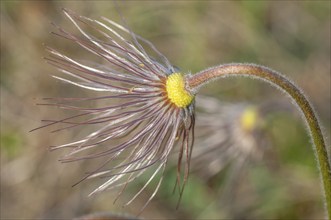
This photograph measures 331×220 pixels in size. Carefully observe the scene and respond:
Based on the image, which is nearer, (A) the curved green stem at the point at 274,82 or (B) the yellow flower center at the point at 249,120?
(A) the curved green stem at the point at 274,82

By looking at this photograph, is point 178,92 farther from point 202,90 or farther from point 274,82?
point 202,90

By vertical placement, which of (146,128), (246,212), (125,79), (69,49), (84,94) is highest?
(69,49)

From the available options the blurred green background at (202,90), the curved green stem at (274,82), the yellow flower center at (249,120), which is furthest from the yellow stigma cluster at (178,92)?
the blurred green background at (202,90)

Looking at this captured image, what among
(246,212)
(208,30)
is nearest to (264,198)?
(246,212)

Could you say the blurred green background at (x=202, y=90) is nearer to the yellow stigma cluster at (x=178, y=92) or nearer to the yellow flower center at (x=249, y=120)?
the yellow flower center at (x=249, y=120)

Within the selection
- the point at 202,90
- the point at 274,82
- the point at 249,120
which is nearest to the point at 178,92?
the point at 274,82

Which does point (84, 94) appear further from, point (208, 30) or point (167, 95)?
point (167, 95)

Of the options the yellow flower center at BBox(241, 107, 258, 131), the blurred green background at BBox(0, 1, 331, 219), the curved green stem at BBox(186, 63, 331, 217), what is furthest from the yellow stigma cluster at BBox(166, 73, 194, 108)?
the blurred green background at BBox(0, 1, 331, 219)
